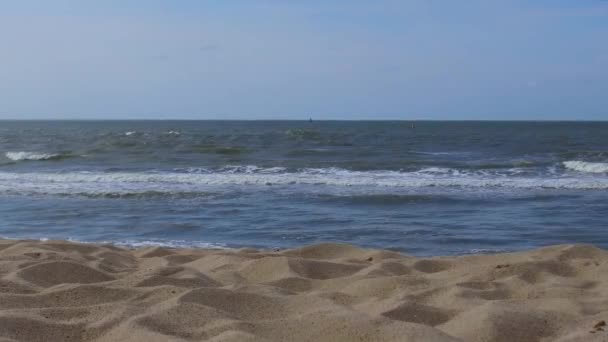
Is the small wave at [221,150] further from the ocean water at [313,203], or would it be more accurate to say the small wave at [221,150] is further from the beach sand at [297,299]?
the beach sand at [297,299]

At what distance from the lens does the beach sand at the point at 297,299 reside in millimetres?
3205

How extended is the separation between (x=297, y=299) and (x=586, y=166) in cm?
1860

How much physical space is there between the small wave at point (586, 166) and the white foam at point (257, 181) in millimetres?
2240

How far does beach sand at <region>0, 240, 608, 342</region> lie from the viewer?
3.21 m

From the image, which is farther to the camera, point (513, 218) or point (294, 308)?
point (513, 218)

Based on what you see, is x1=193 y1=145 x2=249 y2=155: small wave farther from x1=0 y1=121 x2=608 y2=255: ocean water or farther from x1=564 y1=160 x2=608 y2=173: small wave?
x1=564 y1=160 x2=608 y2=173: small wave

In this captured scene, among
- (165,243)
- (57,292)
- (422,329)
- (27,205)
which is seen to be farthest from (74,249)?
(27,205)

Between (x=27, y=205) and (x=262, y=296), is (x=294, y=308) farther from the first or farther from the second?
(x=27, y=205)

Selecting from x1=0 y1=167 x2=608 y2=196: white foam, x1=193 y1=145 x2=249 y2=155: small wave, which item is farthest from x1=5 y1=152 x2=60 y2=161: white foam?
x1=0 y1=167 x2=608 y2=196: white foam

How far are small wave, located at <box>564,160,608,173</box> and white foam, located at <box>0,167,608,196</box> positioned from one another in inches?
88.2

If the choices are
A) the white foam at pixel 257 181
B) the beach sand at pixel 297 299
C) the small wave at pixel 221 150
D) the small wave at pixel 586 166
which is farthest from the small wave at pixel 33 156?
the beach sand at pixel 297 299

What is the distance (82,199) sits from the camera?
12344mm

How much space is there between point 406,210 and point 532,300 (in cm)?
690

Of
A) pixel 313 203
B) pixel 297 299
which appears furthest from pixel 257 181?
pixel 297 299
